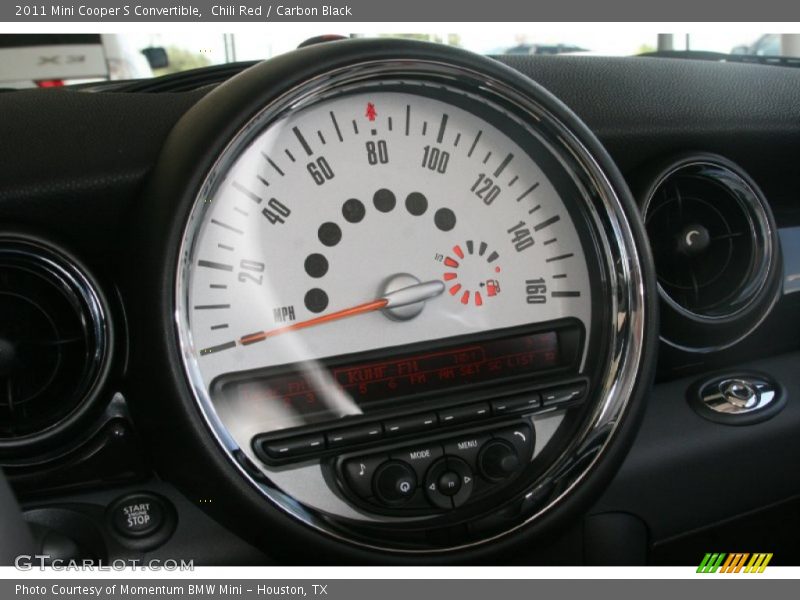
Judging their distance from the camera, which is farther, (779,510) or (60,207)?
(779,510)

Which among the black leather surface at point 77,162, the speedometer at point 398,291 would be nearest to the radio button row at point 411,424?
the speedometer at point 398,291

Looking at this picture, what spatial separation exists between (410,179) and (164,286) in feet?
1.34

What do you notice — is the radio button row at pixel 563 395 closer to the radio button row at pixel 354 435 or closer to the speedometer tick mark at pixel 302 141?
the radio button row at pixel 354 435

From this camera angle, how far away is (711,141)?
174cm

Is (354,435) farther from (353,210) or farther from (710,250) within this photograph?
(710,250)

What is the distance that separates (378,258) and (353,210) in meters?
0.08

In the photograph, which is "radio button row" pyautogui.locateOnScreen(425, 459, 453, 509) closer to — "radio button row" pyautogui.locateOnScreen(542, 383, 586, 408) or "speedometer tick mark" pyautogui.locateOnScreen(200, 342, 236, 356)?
"radio button row" pyautogui.locateOnScreen(542, 383, 586, 408)

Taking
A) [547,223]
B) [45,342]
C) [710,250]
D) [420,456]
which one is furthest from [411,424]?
[710,250]

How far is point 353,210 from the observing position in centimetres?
135

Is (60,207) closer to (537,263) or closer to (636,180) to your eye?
(537,263)

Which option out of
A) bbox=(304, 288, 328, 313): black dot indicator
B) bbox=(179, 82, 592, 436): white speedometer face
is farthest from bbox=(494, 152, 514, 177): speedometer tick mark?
bbox=(304, 288, 328, 313): black dot indicator

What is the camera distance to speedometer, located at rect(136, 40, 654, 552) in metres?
1.23
